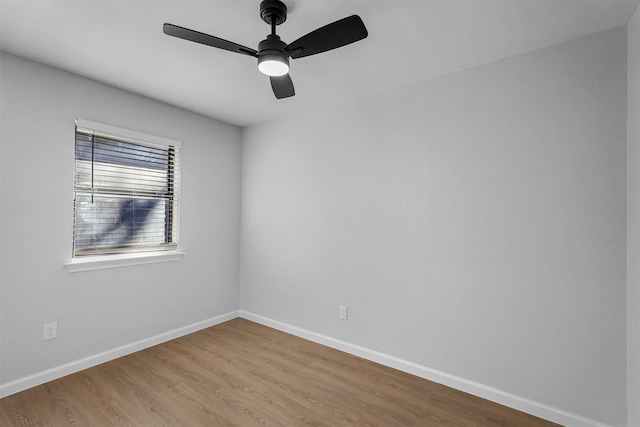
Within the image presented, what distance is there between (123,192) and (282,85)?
190cm

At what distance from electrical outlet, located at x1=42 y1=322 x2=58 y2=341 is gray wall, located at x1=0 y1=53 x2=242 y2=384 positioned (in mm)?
32

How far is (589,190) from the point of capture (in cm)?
191

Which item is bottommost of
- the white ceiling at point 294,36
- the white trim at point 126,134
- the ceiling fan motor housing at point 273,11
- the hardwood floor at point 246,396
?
the hardwood floor at point 246,396

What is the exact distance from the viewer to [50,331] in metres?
2.41

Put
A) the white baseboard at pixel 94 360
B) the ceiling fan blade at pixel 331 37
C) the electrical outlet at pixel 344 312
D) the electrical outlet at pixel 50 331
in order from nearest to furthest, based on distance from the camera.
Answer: the ceiling fan blade at pixel 331 37 → the white baseboard at pixel 94 360 → the electrical outlet at pixel 50 331 → the electrical outlet at pixel 344 312

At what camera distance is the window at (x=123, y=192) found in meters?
2.63

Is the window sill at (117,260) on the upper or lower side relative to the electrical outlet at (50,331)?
upper

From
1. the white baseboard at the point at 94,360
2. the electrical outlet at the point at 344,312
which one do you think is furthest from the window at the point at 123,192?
the electrical outlet at the point at 344,312

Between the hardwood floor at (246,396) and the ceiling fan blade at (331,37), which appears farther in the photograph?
the hardwood floor at (246,396)

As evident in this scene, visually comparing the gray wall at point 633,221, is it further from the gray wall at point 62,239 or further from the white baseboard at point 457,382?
the gray wall at point 62,239

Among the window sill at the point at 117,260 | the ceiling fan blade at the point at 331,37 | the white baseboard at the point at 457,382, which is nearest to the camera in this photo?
the ceiling fan blade at the point at 331,37

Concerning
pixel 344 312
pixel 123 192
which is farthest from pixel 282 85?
pixel 344 312

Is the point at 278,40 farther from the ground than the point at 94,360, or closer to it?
farther from the ground

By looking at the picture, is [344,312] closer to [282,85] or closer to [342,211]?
[342,211]
